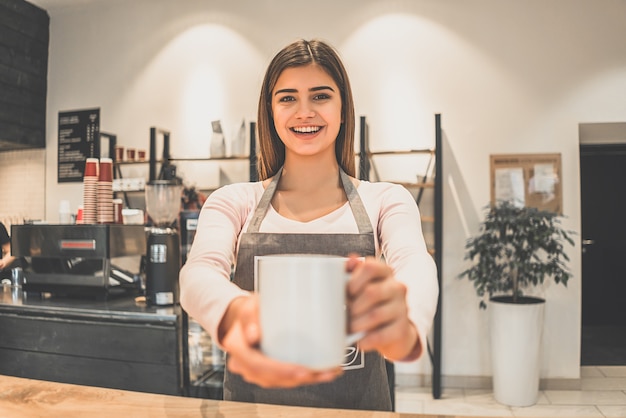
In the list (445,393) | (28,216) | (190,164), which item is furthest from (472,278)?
(28,216)

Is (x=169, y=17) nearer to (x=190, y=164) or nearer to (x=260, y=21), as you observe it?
(x=260, y=21)

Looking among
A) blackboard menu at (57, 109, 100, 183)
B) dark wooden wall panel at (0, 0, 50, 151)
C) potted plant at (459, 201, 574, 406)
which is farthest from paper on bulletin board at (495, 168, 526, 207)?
dark wooden wall panel at (0, 0, 50, 151)

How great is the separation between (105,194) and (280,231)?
1971 mm

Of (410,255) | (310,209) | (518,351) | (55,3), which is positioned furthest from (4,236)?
(518,351)

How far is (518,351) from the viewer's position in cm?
358

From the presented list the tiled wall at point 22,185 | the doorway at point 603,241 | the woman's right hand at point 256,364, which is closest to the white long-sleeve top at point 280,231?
the woman's right hand at point 256,364

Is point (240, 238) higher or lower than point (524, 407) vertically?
higher

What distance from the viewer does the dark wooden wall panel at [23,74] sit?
4309 mm

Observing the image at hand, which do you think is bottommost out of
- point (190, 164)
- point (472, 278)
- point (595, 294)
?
point (595, 294)

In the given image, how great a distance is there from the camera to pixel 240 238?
1277 millimetres

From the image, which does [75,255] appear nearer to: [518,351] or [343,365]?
[343,365]

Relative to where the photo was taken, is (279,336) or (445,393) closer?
(279,336)

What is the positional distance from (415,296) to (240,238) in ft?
1.90

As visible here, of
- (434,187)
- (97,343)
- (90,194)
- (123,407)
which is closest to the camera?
(123,407)
